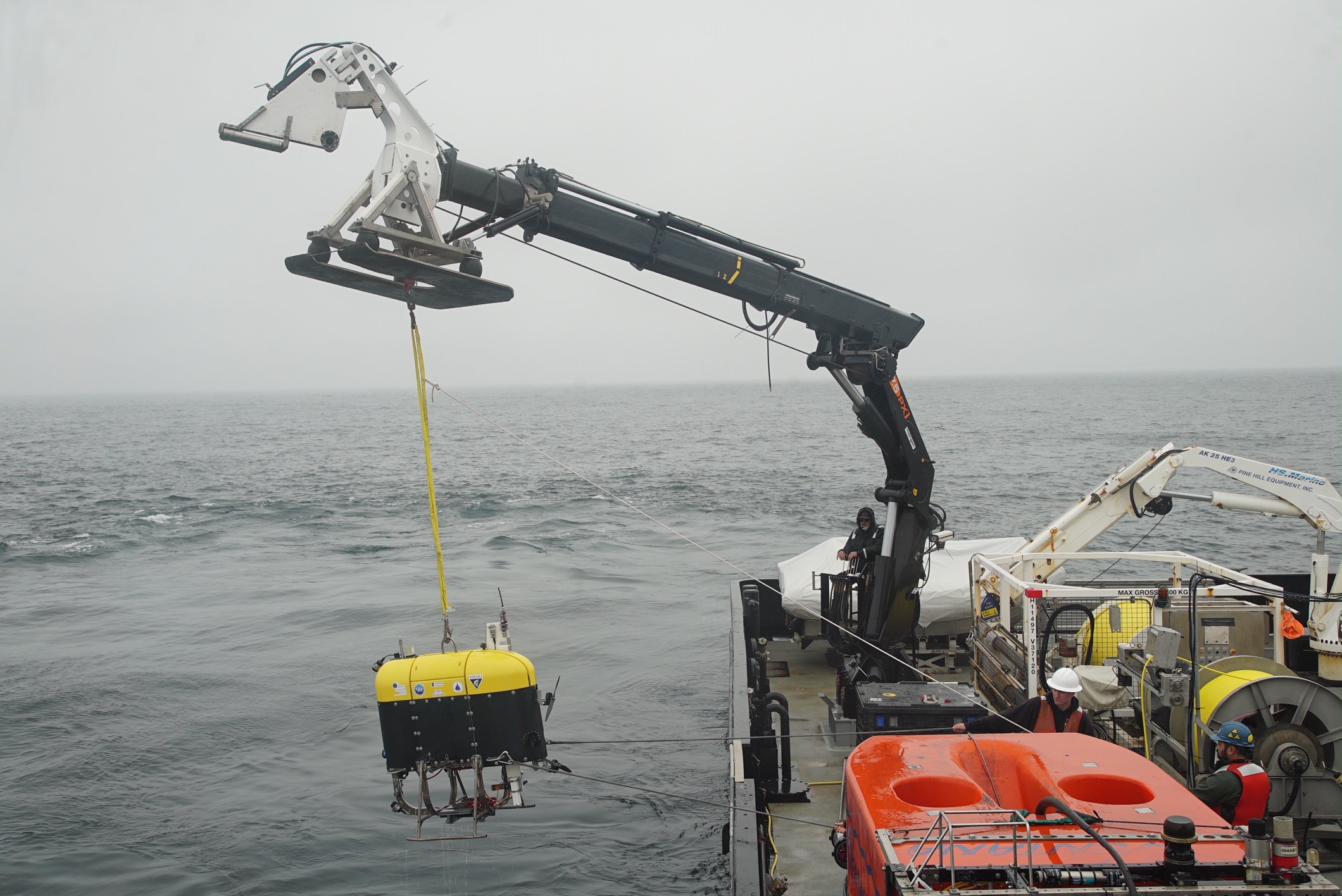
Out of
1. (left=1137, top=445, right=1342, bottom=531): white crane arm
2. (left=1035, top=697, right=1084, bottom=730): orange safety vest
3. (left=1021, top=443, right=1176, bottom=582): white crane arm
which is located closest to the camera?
(left=1035, top=697, right=1084, bottom=730): orange safety vest

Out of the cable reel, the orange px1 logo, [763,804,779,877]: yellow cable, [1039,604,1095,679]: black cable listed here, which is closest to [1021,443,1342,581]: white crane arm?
[1039,604,1095,679]: black cable

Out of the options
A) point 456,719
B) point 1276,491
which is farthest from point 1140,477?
point 456,719

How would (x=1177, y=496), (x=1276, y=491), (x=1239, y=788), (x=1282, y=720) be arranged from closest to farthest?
1. (x=1239, y=788)
2. (x=1282, y=720)
3. (x=1276, y=491)
4. (x=1177, y=496)

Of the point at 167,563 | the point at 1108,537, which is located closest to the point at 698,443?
the point at 1108,537

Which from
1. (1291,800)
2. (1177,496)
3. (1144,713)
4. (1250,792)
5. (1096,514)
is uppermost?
(1177,496)

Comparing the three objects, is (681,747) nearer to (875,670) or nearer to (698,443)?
(875,670)

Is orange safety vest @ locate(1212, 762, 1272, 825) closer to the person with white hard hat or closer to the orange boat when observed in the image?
the orange boat

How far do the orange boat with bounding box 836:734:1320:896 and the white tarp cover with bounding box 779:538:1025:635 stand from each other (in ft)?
19.6

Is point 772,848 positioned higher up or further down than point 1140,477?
further down

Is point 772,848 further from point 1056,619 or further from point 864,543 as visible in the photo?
point 864,543

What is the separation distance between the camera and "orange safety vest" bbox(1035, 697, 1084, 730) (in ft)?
24.2

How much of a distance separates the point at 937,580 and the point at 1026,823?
9148 millimetres

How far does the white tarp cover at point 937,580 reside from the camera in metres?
12.5

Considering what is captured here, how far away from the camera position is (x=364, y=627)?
2202 centimetres
